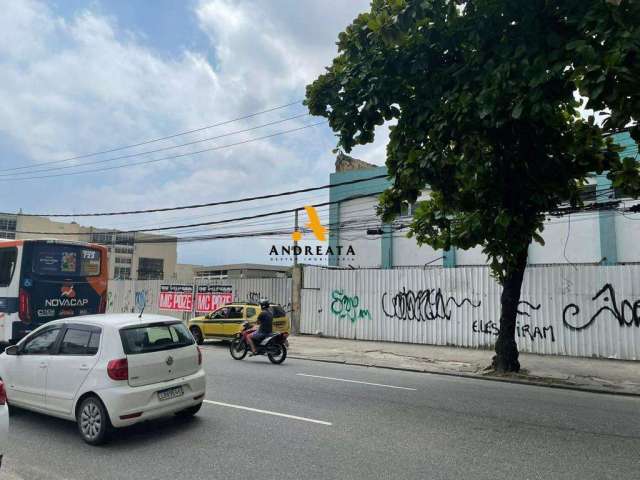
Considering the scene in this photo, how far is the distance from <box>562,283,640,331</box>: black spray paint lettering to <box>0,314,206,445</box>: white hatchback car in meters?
11.5

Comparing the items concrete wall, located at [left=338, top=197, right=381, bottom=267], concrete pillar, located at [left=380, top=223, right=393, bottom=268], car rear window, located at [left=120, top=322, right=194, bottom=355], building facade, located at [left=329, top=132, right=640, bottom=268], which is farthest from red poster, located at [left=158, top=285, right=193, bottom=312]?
A: car rear window, located at [left=120, top=322, right=194, bottom=355]

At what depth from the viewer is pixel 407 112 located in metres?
8.95

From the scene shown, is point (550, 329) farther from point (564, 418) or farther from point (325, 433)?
point (325, 433)

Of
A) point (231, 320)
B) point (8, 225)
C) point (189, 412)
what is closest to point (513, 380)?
point (189, 412)

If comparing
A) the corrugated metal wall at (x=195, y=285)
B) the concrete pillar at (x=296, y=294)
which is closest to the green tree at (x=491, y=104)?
the concrete pillar at (x=296, y=294)

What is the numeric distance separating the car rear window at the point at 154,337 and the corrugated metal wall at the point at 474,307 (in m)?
11.3

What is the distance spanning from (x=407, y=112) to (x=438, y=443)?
586 cm

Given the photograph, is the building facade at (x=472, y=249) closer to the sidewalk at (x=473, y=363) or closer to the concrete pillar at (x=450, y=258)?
the concrete pillar at (x=450, y=258)

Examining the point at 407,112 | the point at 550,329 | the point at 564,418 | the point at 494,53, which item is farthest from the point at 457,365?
the point at 494,53

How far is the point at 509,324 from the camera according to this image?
11086mm

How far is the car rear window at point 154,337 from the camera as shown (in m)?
5.80

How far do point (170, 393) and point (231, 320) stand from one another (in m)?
10.4

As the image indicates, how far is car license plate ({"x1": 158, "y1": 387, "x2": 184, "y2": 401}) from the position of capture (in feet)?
19.0

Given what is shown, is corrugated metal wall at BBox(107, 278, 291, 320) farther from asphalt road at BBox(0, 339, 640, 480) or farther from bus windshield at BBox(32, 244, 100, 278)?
asphalt road at BBox(0, 339, 640, 480)
